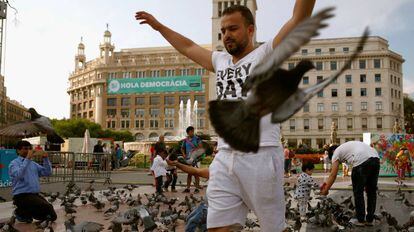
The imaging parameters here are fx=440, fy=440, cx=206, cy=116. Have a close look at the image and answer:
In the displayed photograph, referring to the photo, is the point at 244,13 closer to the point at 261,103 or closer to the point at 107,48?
the point at 261,103

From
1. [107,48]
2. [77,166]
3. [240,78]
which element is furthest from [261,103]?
[107,48]

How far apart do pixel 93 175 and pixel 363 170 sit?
42.6ft

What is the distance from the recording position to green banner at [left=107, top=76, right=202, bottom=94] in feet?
284

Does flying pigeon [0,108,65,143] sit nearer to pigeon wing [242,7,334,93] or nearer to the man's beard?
the man's beard

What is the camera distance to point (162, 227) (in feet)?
19.7

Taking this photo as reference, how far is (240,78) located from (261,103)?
36.5 inches

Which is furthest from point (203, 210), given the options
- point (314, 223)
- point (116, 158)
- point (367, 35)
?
point (116, 158)

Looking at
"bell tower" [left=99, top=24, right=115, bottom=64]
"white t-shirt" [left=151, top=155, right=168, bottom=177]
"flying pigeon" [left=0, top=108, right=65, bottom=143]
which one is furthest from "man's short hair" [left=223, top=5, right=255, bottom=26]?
"bell tower" [left=99, top=24, right=115, bottom=64]

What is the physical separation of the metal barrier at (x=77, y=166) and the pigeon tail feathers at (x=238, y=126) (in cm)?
1340

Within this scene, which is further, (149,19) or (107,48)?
(107,48)

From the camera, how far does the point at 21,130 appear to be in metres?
7.49

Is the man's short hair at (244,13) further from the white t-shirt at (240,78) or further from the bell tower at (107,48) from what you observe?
the bell tower at (107,48)

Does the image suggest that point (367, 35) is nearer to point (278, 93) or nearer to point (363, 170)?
point (278, 93)

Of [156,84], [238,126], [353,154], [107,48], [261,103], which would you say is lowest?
[353,154]
